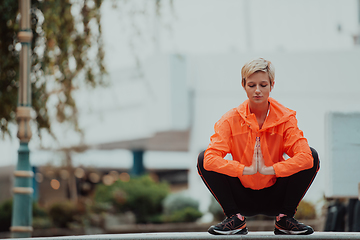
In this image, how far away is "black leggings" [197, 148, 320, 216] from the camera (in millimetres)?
3172

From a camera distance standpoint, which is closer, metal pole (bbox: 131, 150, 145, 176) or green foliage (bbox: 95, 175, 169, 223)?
green foliage (bbox: 95, 175, 169, 223)

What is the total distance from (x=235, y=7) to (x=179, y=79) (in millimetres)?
3431

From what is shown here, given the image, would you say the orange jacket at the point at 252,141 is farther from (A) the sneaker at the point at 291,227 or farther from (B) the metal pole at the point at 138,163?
(B) the metal pole at the point at 138,163

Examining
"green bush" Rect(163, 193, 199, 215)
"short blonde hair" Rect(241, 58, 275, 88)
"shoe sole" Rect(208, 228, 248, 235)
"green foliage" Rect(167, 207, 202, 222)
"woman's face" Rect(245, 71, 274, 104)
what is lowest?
"green foliage" Rect(167, 207, 202, 222)

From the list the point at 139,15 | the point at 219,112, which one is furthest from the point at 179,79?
the point at 139,15

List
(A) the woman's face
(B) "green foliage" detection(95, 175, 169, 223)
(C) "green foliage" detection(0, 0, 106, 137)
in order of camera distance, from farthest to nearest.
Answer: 1. (B) "green foliage" detection(95, 175, 169, 223)
2. (C) "green foliage" detection(0, 0, 106, 137)
3. (A) the woman's face

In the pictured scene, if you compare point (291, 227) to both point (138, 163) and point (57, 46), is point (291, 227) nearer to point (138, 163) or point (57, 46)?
point (57, 46)

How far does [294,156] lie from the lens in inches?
121

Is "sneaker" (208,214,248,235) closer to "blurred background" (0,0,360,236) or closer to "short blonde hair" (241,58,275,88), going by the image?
"short blonde hair" (241,58,275,88)

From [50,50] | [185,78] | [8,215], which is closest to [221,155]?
[50,50]

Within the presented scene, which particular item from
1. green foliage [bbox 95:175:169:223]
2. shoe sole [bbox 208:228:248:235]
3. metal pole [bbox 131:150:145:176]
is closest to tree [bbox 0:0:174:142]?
shoe sole [bbox 208:228:248:235]

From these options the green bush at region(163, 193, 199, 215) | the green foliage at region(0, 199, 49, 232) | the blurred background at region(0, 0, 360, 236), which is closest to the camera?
the blurred background at region(0, 0, 360, 236)

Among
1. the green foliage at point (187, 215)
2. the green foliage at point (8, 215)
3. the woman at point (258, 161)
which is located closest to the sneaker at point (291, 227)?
the woman at point (258, 161)

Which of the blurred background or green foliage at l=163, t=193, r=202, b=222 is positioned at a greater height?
the blurred background
